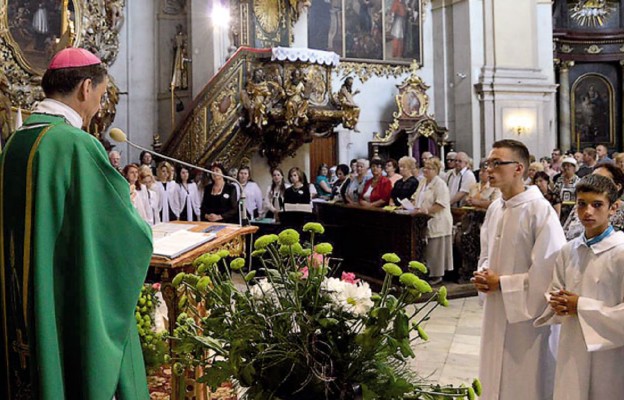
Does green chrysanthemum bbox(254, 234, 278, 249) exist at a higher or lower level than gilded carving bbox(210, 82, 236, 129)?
lower

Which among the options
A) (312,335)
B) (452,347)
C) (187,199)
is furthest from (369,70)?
(312,335)

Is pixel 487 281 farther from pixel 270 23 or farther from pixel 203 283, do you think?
pixel 270 23

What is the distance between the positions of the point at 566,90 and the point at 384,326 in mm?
20931

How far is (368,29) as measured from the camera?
1614cm

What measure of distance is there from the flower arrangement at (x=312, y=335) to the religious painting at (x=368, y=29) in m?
14.1

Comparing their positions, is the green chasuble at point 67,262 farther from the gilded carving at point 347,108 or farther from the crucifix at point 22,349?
the gilded carving at point 347,108

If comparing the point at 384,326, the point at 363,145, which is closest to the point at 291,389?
the point at 384,326

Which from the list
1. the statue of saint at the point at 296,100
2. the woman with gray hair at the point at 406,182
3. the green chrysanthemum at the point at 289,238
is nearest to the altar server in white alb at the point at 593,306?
the green chrysanthemum at the point at 289,238

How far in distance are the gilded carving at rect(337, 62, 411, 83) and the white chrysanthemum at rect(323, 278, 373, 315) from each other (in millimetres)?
14273

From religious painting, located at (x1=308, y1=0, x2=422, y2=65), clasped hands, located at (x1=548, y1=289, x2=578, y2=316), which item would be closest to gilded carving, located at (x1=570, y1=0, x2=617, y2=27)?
religious painting, located at (x1=308, y1=0, x2=422, y2=65)

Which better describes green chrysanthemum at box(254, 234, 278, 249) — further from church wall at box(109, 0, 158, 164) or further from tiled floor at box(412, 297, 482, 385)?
church wall at box(109, 0, 158, 164)

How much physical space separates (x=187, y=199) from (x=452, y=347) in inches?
215

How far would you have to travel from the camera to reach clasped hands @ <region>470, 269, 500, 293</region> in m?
3.62

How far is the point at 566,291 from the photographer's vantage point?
3.09 meters
